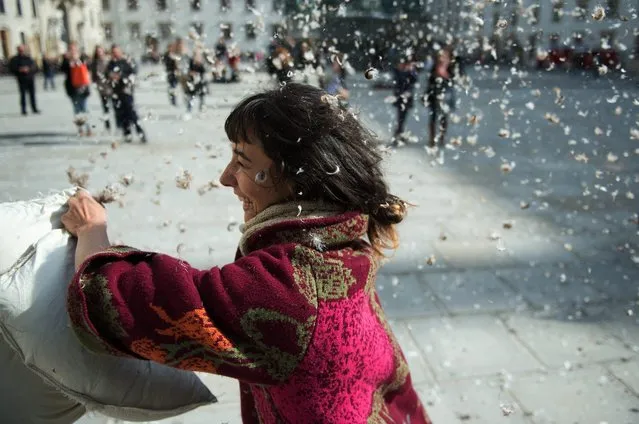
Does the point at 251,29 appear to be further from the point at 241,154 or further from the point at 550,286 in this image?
the point at 241,154

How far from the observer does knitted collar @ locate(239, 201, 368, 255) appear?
3.85 feet

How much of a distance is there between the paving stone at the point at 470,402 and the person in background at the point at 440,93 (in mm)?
5756

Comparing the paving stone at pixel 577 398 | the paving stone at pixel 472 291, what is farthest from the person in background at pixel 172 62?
the paving stone at pixel 577 398

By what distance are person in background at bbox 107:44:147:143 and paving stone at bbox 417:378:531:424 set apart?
26.8ft

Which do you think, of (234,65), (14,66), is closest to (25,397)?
(234,65)

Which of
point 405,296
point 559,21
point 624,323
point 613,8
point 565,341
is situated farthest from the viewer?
point 559,21

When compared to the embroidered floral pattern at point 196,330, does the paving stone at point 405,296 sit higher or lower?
lower

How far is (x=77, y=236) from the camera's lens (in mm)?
1341

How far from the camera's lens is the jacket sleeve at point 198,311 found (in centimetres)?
101

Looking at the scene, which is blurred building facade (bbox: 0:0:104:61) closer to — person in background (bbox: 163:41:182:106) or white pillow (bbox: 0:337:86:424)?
person in background (bbox: 163:41:182:106)

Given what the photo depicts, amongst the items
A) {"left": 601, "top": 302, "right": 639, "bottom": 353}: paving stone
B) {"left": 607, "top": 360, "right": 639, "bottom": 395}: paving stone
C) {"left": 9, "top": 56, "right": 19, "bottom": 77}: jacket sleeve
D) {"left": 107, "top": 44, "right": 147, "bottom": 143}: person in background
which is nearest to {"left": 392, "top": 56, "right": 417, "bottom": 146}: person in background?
{"left": 107, "top": 44, "right": 147, "bottom": 143}: person in background

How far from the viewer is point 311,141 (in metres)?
1.23

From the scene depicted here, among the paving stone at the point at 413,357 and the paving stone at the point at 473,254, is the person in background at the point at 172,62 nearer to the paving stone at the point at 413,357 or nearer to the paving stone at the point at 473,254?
the paving stone at the point at 473,254

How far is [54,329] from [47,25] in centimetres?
3964
